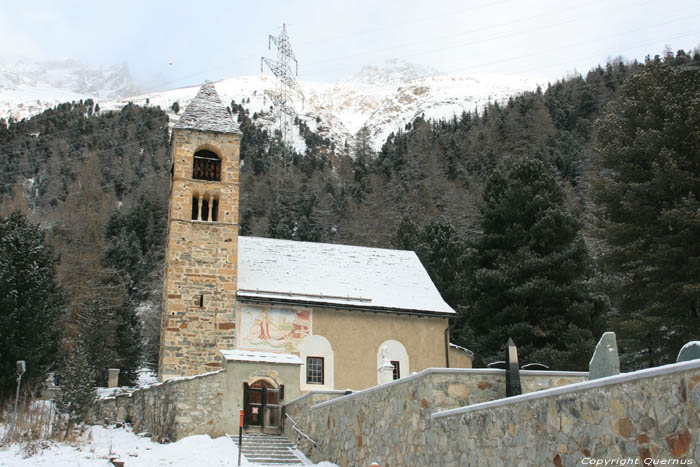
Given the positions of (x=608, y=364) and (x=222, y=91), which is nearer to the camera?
(x=608, y=364)

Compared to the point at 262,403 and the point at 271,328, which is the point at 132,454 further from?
the point at 271,328

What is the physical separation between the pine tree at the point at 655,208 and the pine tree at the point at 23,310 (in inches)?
870

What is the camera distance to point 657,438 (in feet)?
22.1

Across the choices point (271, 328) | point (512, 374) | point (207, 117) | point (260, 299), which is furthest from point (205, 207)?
point (512, 374)

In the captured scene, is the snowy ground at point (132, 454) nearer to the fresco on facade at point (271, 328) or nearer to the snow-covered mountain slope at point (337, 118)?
the fresco on facade at point (271, 328)

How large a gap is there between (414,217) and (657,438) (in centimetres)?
5467

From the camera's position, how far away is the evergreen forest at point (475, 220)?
24.5 meters

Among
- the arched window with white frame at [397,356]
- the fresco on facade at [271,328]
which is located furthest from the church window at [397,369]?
the fresco on facade at [271,328]

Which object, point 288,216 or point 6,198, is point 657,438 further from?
point 6,198

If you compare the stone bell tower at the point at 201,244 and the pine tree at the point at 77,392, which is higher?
the stone bell tower at the point at 201,244

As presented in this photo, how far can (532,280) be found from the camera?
30078 millimetres

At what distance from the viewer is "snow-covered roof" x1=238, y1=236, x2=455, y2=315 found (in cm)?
2743

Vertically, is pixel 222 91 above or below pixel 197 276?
above

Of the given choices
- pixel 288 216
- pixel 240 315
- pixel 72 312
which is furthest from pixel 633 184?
pixel 288 216
